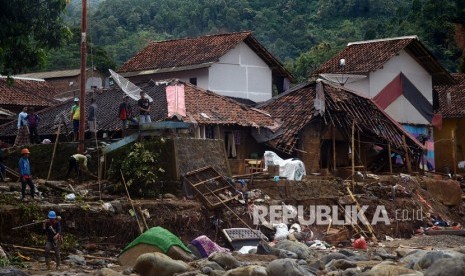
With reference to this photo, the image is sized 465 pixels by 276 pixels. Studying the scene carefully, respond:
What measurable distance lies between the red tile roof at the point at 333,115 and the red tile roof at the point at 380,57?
18.7ft

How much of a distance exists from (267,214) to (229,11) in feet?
157

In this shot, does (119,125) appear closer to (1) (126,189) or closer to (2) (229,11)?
(1) (126,189)

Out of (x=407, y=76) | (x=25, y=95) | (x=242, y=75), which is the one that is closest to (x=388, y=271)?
(x=242, y=75)

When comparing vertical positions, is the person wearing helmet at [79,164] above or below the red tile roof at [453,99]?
below

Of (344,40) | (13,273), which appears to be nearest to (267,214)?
(13,273)

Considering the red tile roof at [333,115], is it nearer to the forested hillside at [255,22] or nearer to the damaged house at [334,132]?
the damaged house at [334,132]

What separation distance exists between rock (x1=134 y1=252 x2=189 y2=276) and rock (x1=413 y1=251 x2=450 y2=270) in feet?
17.2

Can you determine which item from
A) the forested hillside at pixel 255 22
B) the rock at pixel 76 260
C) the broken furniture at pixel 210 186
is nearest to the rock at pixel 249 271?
the rock at pixel 76 260

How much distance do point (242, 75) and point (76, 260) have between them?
23.3 m

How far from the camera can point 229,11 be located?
239 ft

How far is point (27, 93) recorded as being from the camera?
45.8 m

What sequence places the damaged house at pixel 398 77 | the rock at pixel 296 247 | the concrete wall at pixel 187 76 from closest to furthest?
the rock at pixel 296 247
the concrete wall at pixel 187 76
the damaged house at pixel 398 77

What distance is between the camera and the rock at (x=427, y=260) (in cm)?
2028

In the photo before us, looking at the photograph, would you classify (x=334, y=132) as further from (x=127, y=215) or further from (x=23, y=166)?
(x=23, y=166)
